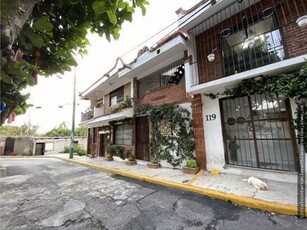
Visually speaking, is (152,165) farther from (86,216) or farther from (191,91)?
(86,216)

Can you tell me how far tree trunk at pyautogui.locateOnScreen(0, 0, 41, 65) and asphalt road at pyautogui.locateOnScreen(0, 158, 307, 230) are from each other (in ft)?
11.0

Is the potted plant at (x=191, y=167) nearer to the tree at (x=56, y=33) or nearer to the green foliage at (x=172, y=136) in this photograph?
the green foliage at (x=172, y=136)

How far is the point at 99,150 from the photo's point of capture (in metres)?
14.1

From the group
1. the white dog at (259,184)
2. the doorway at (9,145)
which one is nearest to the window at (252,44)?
the white dog at (259,184)

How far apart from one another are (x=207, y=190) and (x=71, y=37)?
15.8 ft

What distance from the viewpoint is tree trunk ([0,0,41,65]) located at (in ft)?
3.70

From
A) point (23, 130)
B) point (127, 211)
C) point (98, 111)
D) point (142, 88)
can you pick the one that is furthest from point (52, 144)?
point (127, 211)

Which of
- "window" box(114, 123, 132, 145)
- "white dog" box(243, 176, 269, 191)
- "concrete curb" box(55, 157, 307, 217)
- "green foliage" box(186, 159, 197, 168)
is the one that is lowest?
"concrete curb" box(55, 157, 307, 217)

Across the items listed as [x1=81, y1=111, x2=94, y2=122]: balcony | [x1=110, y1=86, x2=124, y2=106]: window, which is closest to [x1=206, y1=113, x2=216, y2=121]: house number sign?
[x1=110, y1=86, x2=124, y2=106]: window

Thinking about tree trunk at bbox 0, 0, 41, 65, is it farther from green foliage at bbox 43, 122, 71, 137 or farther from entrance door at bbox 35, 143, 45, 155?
green foliage at bbox 43, 122, 71, 137

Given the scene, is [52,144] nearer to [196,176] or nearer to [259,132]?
[196,176]

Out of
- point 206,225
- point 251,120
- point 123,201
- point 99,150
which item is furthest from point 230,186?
point 99,150

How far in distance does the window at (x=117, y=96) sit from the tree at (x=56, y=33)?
9.51 m

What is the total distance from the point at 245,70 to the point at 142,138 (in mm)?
6292
